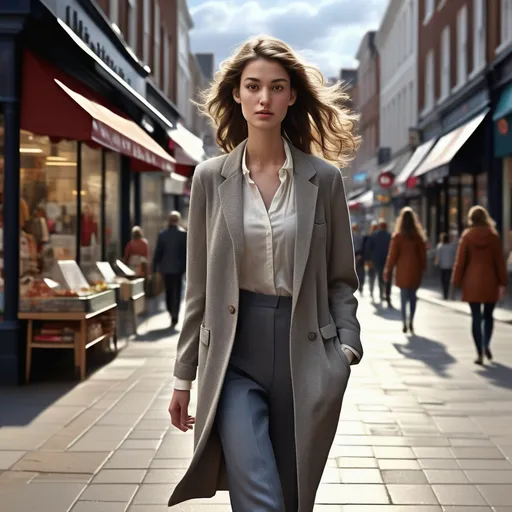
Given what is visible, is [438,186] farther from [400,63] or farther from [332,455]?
[332,455]

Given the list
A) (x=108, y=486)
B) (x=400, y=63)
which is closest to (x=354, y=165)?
(x=400, y=63)

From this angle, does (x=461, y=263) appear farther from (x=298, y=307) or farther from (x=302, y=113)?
(x=298, y=307)

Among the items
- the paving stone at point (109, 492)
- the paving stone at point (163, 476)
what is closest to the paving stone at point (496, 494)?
the paving stone at point (163, 476)

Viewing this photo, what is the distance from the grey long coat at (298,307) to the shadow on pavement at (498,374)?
6.42 metres

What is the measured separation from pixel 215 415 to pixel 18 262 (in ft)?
23.0

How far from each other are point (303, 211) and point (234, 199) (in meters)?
0.23

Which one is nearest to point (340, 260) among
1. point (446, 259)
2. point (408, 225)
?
point (408, 225)

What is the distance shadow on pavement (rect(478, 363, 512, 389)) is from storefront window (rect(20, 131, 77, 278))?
4558mm

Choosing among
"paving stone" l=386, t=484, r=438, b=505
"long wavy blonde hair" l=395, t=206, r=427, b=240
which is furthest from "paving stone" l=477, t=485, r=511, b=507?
"long wavy blonde hair" l=395, t=206, r=427, b=240

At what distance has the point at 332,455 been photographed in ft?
20.8

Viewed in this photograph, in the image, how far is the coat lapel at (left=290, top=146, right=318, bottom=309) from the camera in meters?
3.18

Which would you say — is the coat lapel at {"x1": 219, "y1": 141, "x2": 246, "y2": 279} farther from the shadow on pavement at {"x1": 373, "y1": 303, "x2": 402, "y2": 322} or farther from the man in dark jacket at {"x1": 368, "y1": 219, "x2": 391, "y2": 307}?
the man in dark jacket at {"x1": 368, "y1": 219, "x2": 391, "y2": 307}

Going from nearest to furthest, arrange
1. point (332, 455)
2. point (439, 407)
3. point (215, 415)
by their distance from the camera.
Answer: point (215, 415) → point (332, 455) → point (439, 407)

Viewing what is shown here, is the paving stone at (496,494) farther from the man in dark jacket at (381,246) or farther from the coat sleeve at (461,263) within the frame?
the man in dark jacket at (381,246)
